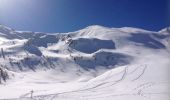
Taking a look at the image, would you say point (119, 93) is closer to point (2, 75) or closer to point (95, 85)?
point (95, 85)

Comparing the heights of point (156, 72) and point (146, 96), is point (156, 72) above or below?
above

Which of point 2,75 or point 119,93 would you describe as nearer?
point 119,93

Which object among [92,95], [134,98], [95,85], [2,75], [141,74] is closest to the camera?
[134,98]

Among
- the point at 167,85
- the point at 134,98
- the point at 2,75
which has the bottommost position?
the point at 134,98

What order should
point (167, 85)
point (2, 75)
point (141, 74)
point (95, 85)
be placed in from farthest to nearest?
1. point (2, 75)
2. point (141, 74)
3. point (95, 85)
4. point (167, 85)

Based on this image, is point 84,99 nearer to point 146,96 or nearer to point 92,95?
point 92,95

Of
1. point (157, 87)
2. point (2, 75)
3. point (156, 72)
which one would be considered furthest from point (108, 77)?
point (2, 75)

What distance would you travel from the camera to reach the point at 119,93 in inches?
2350

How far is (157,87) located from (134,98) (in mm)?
9560

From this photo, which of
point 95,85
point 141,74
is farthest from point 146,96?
point 141,74

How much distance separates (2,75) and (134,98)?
127 metres

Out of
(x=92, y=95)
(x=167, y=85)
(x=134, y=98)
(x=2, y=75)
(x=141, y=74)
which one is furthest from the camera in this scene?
(x=2, y=75)

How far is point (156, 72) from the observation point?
259ft

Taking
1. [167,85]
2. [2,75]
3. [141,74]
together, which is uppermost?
[2,75]
